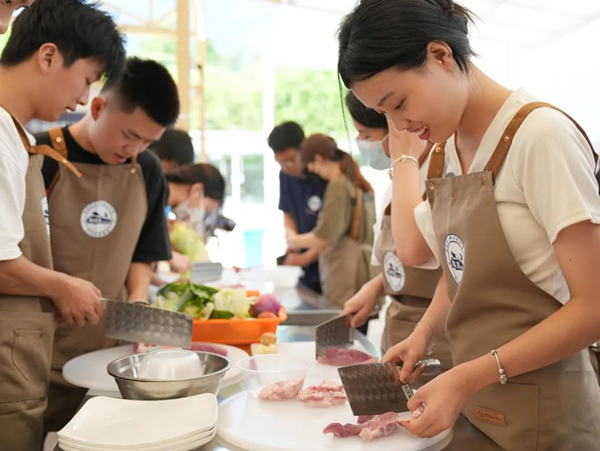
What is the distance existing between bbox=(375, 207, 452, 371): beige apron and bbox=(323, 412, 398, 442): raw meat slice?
55cm

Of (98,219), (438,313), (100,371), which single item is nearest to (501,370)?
(438,313)

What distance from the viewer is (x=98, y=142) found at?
2150 mm

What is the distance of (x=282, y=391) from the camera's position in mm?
1452

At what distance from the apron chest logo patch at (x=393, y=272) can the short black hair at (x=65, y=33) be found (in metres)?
1.06

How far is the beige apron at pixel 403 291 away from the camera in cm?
184

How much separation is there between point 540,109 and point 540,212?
0.20 metres

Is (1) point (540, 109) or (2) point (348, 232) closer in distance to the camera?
(1) point (540, 109)

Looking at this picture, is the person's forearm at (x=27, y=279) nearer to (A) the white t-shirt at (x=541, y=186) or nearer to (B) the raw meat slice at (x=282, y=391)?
(B) the raw meat slice at (x=282, y=391)

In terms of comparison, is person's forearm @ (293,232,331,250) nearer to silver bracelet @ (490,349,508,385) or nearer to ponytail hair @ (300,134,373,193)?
ponytail hair @ (300,134,373,193)

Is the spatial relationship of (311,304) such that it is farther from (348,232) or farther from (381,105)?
(381,105)

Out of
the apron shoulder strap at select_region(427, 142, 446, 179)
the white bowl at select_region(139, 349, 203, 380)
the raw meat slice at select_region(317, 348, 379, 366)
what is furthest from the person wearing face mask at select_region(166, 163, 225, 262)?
the apron shoulder strap at select_region(427, 142, 446, 179)

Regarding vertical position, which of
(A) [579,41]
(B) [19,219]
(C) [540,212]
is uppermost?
(A) [579,41]

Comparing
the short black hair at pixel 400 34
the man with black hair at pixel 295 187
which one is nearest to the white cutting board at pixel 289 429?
the short black hair at pixel 400 34

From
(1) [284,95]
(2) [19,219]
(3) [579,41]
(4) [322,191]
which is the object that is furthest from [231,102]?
(2) [19,219]
